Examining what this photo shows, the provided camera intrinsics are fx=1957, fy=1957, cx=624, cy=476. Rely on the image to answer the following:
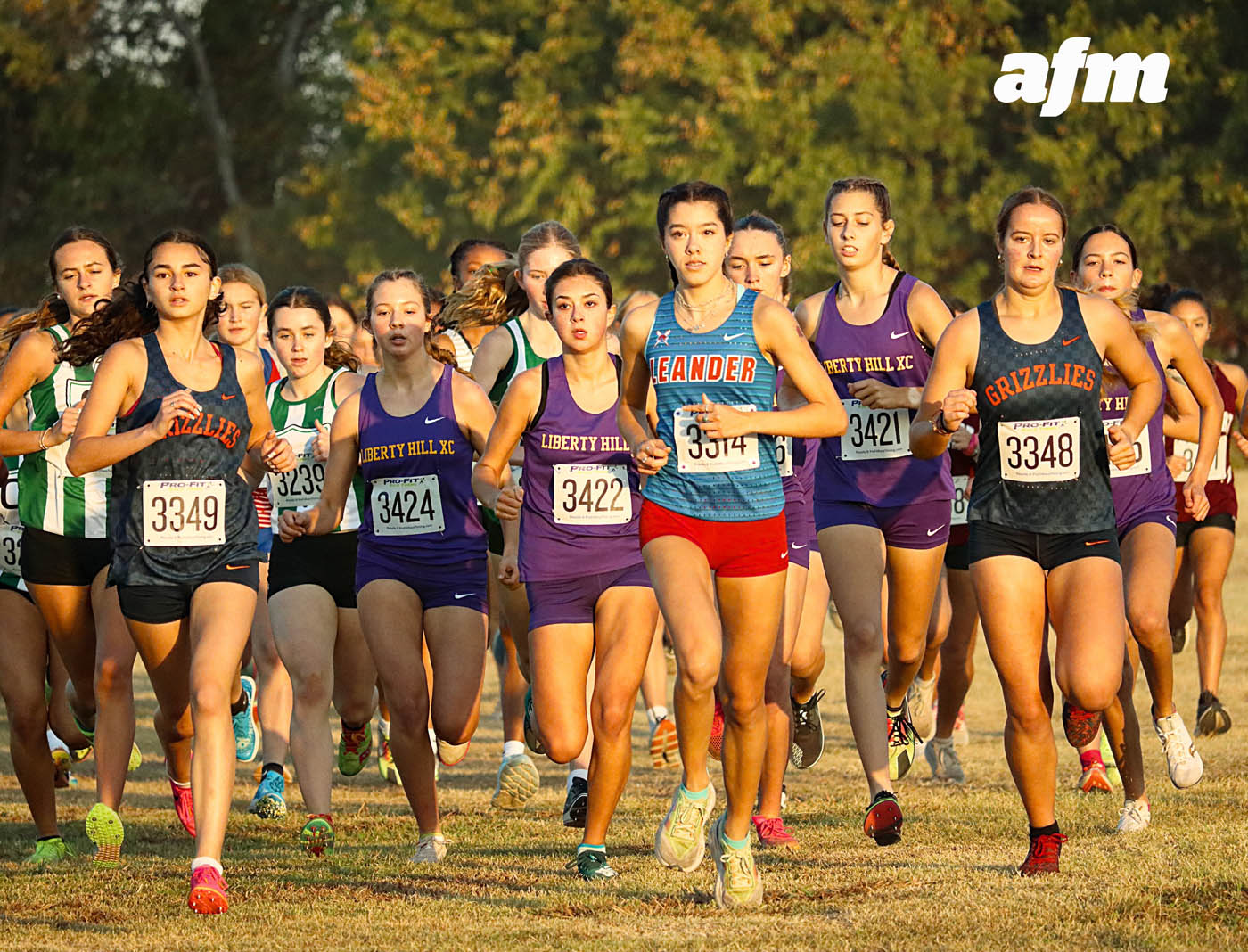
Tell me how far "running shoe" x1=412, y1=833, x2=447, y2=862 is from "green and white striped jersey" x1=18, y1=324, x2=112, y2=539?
1.77 metres

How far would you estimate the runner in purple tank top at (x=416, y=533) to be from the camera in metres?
7.16

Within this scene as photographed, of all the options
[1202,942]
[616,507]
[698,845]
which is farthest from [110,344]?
[1202,942]

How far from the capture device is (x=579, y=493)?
6898mm

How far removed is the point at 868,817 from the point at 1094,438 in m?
1.60

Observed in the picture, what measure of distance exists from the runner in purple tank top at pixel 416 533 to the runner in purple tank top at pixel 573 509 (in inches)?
13.7

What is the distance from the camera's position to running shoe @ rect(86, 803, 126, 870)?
7.23 metres

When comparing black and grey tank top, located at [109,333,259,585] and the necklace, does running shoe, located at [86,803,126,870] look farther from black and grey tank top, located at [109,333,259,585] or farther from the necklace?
the necklace

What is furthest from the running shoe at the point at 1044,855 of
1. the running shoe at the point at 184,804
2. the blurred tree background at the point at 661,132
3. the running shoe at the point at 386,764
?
the blurred tree background at the point at 661,132

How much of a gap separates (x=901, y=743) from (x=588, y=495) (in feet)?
6.41

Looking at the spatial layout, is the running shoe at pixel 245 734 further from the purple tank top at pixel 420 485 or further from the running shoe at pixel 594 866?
the running shoe at pixel 594 866

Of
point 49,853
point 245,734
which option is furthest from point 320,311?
point 245,734

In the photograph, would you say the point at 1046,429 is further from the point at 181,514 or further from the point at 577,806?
the point at 181,514

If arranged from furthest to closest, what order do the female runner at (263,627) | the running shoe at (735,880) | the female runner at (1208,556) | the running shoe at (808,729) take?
the female runner at (1208,556), the female runner at (263,627), the running shoe at (808,729), the running shoe at (735,880)

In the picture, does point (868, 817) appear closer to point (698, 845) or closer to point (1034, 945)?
point (698, 845)
